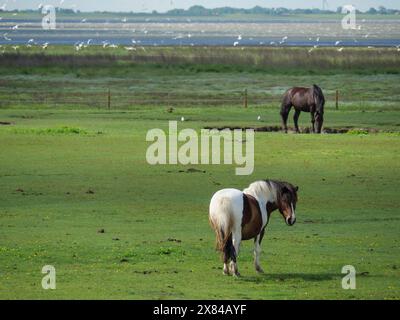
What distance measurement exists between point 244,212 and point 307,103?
24.8 m

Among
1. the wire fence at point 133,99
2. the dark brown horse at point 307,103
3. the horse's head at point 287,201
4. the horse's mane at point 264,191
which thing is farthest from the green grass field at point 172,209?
the wire fence at point 133,99

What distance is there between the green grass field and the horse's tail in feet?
1.76

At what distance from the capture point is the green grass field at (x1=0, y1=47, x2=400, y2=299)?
16562 mm

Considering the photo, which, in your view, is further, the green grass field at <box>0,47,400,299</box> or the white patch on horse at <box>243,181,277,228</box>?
the white patch on horse at <box>243,181,277,228</box>

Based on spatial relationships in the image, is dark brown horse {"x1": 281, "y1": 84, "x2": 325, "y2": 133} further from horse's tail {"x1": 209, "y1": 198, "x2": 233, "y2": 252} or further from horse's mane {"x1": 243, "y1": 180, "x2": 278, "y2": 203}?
horse's tail {"x1": 209, "y1": 198, "x2": 233, "y2": 252}

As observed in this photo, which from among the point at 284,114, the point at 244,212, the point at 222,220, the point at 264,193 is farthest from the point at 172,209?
the point at 284,114

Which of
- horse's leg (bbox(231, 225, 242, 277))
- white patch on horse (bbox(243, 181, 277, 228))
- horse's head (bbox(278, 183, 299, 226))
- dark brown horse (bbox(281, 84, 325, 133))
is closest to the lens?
horse's leg (bbox(231, 225, 242, 277))

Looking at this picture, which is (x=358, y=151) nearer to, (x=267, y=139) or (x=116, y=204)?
(x=267, y=139)

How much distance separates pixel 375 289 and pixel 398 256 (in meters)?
2.99

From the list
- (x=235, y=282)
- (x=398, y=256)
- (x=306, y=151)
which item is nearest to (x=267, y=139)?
(x=306, y=151)

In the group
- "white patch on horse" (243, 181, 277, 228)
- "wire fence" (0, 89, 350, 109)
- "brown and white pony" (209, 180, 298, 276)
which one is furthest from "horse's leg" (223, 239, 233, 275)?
"wire fence" (0, 89, 350, 109)

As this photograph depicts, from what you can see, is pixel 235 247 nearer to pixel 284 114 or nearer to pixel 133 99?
pixel 284 114

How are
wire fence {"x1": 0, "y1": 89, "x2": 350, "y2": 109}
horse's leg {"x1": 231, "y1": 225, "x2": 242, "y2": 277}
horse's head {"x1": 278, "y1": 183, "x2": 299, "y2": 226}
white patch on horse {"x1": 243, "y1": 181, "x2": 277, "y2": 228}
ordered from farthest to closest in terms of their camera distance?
wire fence {"x1": 0, "y1": 89, "x2": 350, "y2": 109} < horse's head {"x1": 278, "y1": 183, "x2": 299, "y2": 226} < white patch on horse {"x1": 243, "y1": 181, "x2": 277, "y2": 228} < horse's leg {"x1": 231, "y1": 225, "x2": 242, "y2": 277}

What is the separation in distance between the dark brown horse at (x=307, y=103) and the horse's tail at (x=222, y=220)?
23.7 m
